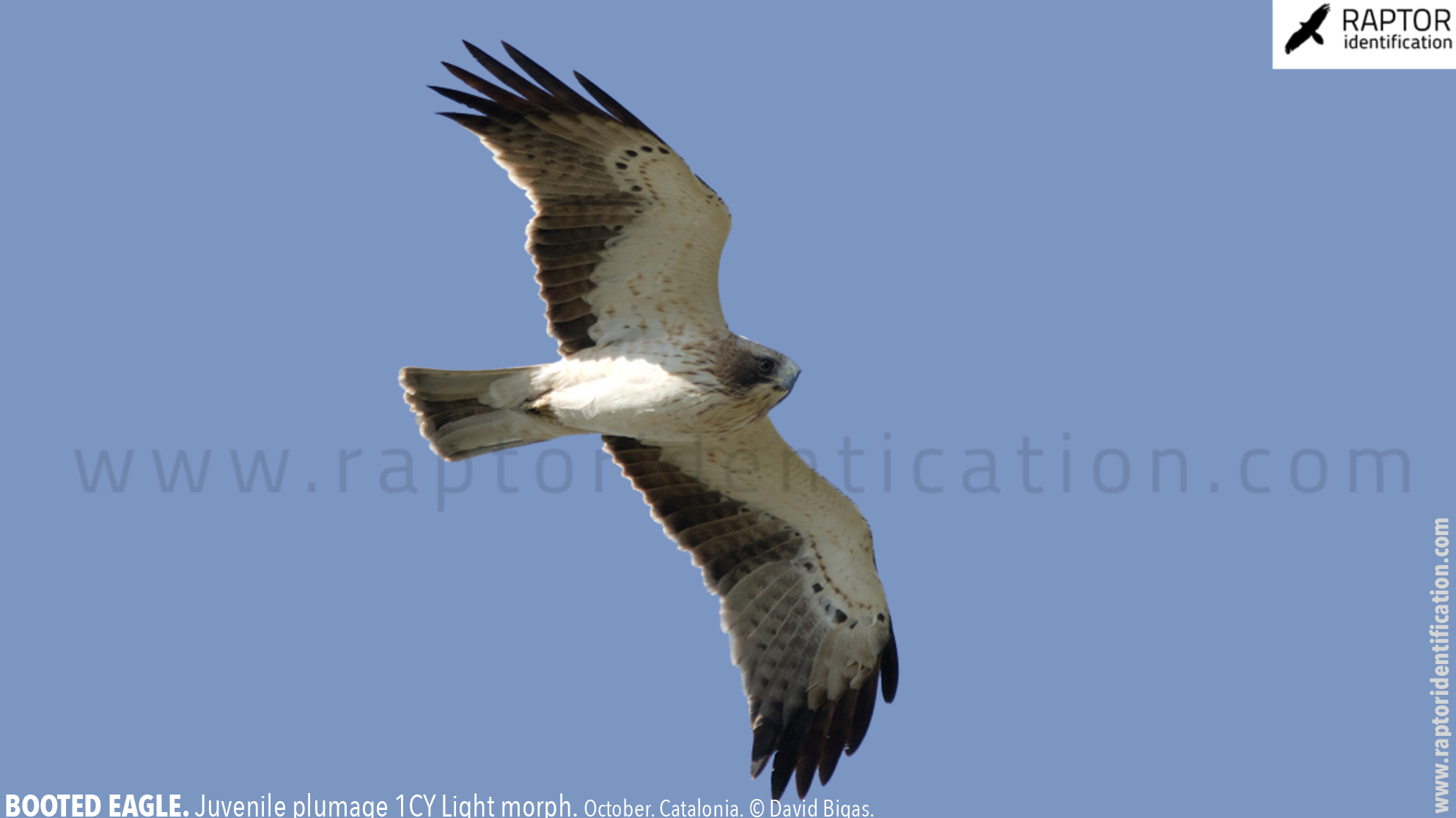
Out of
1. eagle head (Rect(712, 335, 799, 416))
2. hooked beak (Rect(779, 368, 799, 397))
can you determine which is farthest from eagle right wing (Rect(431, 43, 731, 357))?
hooked beak (Rect(779, 368, 799, 397))

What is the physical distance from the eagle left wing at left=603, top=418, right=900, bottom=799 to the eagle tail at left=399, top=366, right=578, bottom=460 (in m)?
0.81

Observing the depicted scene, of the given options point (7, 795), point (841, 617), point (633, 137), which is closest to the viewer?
point (633, 137)

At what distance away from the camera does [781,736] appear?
9953 millimetres

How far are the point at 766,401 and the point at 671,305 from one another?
88cm

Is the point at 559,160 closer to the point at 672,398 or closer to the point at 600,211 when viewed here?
the point at 600,211

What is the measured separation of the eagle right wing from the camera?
8781 mm

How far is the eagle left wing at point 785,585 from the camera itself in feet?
32.6

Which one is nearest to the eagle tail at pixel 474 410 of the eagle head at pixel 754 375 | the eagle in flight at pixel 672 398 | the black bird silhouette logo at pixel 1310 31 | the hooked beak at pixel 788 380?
the eagle in flight at pixel 672 398

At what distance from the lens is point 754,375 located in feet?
29.0

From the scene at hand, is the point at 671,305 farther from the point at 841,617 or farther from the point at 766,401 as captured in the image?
the point at 841,617

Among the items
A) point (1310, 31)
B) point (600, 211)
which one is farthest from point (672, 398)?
point (1310, 31)

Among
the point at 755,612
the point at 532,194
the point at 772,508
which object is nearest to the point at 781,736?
the point at 755,612

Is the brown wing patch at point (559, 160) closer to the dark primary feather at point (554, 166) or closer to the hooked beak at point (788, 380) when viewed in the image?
the dark primary feather at point (554, 166)

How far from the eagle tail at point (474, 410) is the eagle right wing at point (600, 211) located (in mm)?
427
